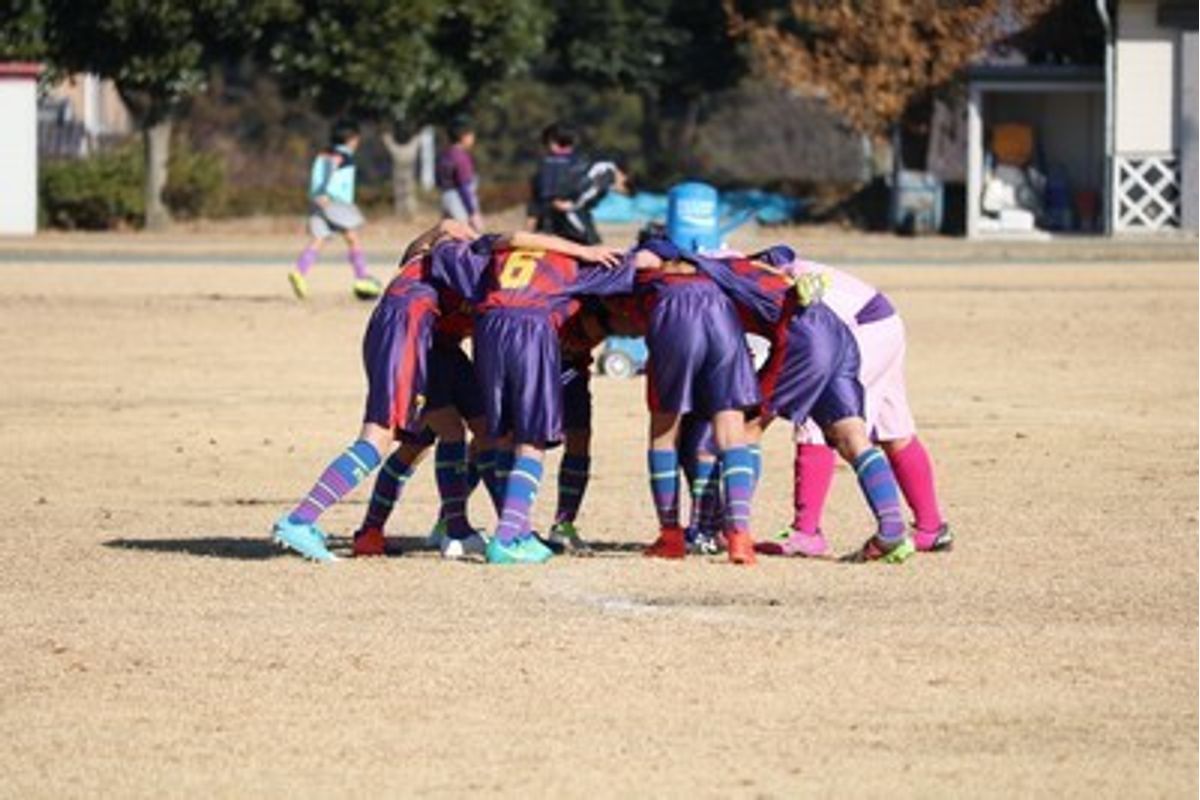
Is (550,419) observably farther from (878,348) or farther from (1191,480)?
(1191,480)

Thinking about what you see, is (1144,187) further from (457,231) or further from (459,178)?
(457,231)

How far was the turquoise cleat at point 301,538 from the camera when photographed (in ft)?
49.6

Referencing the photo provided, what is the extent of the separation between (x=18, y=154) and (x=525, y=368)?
143 feet

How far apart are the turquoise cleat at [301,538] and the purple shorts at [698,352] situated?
5.30 feet

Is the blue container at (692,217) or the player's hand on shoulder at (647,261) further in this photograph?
the blue container at (692,217)

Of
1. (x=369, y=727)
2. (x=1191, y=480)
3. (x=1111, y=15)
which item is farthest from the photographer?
(x=1111, y=15)

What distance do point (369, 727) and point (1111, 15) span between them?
1876 inches

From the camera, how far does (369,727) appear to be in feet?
36.4

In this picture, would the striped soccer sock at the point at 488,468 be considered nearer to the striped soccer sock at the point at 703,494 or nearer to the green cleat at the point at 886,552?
the striped soccer sock at the point at 703,494

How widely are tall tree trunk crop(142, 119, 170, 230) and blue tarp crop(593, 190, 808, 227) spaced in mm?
7713

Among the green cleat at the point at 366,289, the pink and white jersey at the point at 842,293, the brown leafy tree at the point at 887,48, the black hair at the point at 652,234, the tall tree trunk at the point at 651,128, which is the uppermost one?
the brown leafy tree at the point at 887,48

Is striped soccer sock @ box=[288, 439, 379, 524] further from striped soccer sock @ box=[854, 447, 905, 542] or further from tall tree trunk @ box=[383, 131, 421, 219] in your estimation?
tall tree trunk @ box=[383, 131, 421, 219]

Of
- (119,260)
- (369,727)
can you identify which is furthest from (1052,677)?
(119,260)

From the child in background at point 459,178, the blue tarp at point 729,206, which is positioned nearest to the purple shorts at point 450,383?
the child in background at point 459,178
